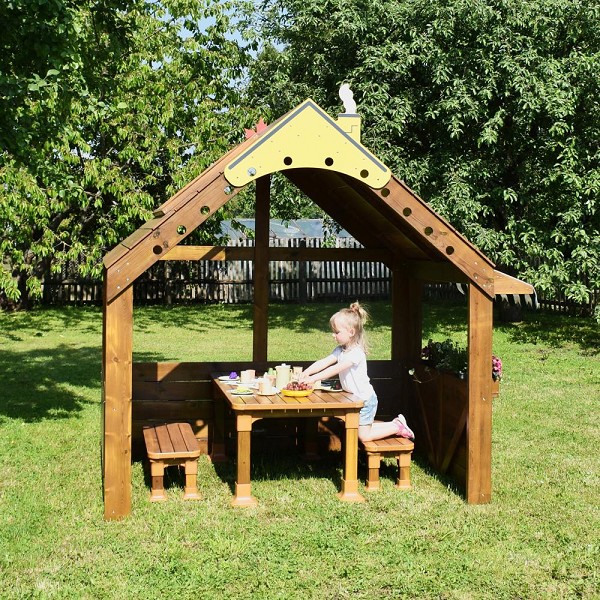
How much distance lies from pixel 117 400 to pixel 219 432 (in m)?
1.99

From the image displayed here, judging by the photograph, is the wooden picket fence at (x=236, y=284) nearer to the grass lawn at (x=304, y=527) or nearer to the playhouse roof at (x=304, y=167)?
the grass lawn at (x=304, y=527)

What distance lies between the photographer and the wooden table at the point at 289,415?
6.14m

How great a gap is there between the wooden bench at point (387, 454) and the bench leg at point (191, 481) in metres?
1.37

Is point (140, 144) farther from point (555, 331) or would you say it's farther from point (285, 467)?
point (285, 467)

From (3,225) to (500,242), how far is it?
1078cm

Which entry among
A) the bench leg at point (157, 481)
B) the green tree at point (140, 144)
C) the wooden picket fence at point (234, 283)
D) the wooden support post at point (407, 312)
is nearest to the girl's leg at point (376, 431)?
the wooden support post at point (407, 312)

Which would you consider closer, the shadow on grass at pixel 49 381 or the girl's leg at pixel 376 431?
the girl's leg at pixel 376 431

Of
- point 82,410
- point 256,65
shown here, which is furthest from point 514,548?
point 256,65

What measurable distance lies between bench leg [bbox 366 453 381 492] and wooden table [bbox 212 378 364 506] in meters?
0.24

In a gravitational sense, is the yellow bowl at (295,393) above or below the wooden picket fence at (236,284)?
below

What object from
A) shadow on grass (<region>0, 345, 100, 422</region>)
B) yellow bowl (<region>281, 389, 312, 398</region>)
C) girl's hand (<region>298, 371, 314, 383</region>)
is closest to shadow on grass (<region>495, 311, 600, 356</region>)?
shadow on grass (<region>0, 345, 100, 422</region>)

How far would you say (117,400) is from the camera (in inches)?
226

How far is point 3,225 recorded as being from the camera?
1822 centimetres

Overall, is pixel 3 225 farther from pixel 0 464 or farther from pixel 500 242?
pixel 0 464
